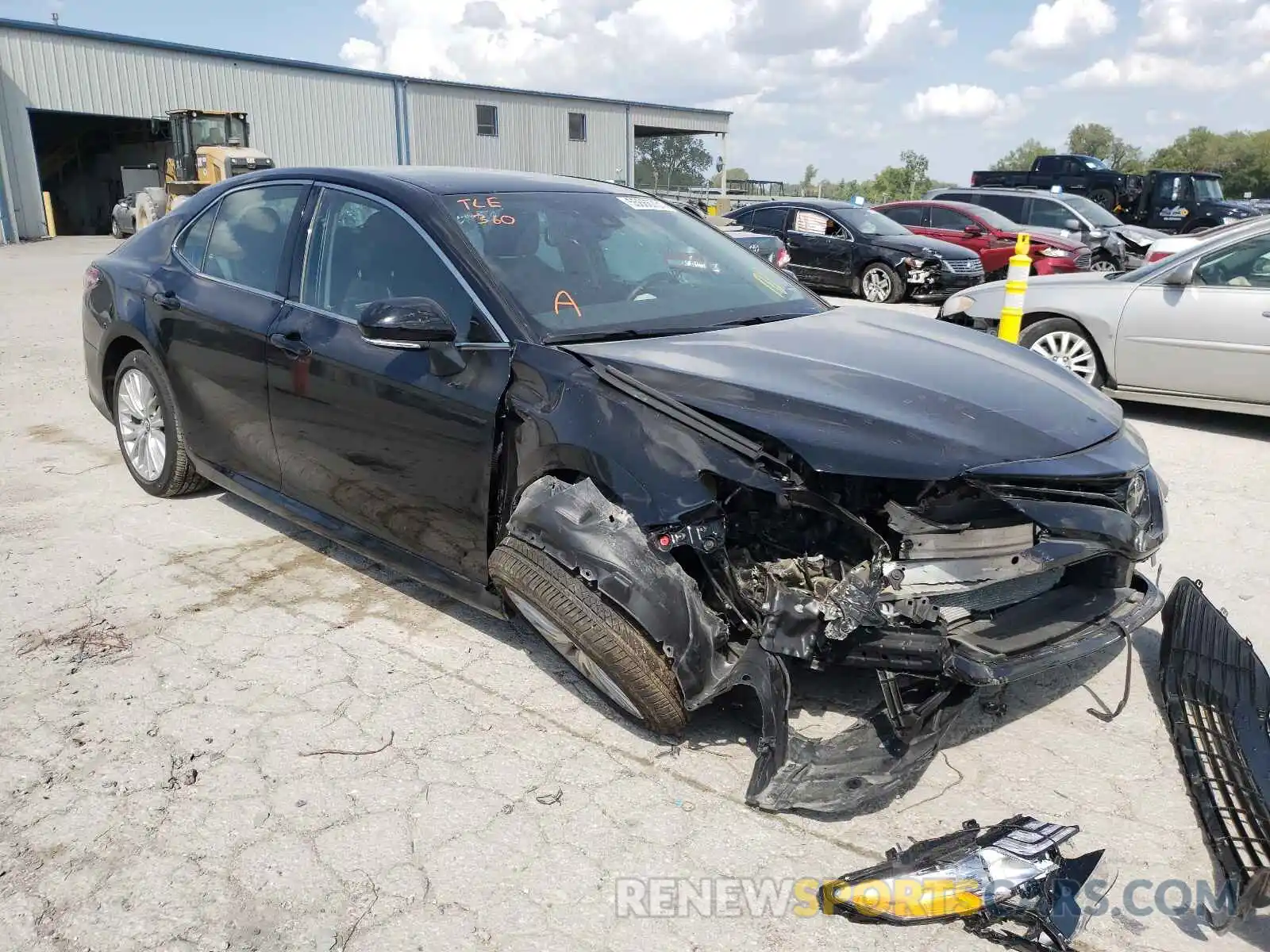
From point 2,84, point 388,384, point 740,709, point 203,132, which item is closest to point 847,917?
point 740,709

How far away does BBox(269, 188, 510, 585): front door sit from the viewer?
327 cm

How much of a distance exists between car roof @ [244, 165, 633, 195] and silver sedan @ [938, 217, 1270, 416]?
3.61 meters

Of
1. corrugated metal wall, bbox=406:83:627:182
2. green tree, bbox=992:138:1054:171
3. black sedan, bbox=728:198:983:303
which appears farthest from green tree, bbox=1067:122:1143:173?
black sedan, bbox=728:198:983:303

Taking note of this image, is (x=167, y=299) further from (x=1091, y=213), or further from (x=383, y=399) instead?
(x=1091, y=213)

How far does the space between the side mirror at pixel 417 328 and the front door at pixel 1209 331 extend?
564cm

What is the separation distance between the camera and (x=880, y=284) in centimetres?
1384

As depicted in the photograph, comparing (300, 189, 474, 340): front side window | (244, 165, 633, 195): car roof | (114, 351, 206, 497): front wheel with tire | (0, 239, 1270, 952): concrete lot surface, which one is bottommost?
(0, 239, 1270, 952): concrete lot surface

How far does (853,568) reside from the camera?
282cm

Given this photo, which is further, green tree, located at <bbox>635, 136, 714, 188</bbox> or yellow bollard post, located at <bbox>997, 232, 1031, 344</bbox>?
green tree, located at <bbox>635, 136, 714, 188</bbox>

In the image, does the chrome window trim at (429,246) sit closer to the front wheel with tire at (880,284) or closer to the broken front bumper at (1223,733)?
the broken front bumper at (1223,733)

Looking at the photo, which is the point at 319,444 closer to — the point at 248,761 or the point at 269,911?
the point at 248,761

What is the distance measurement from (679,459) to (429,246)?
4.43 feet

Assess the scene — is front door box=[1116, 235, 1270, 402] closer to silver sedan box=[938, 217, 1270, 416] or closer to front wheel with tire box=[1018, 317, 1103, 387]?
silver sedan box=[938, 217, 1270, 416]

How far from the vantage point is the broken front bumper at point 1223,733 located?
2426mm
